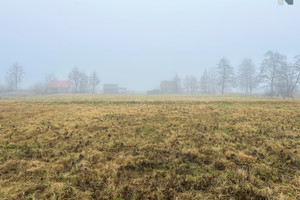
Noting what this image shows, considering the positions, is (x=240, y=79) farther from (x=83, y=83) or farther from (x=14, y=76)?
(x=14, y=76)

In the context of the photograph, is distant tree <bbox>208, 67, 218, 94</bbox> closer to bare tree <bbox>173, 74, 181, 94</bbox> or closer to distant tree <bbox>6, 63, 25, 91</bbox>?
bare tree <bbox>173, 74, 181, 94</bbox>

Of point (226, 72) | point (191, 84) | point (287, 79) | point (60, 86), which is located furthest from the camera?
point (60, 86)

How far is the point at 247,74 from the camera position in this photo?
59.6 metres

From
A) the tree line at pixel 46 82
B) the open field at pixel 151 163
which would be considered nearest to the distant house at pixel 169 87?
the tree line at pixel 46 82

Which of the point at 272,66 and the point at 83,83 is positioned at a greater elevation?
the point at 272,66

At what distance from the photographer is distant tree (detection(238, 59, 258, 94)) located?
58.5m

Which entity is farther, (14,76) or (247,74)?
(247,74)

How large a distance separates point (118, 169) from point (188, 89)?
257ft

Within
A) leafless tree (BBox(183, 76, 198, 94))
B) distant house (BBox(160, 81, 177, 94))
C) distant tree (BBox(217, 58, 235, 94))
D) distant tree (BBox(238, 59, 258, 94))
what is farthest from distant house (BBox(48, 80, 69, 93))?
distant tree (BBox(238, 59, 258, 94))

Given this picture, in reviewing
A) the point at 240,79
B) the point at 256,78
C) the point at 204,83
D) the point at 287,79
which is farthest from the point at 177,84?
the point at 287,79

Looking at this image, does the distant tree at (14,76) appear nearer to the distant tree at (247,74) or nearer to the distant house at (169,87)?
the distant house at (169,87)

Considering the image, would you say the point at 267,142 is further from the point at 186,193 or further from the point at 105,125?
the point at 105,125

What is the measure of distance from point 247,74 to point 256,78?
1674 cm

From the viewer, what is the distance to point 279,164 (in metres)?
3.85
